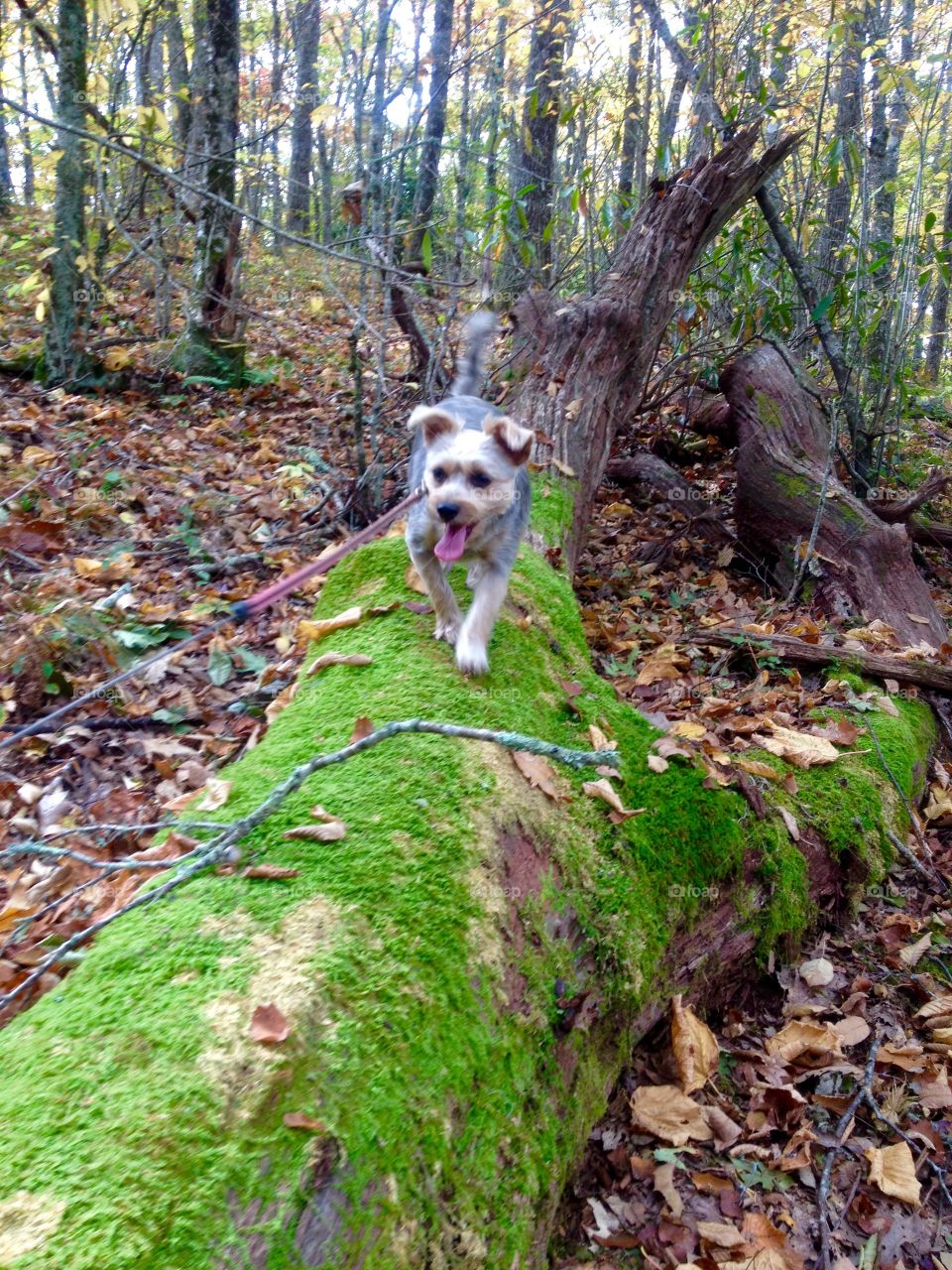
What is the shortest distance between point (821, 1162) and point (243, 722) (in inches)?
126

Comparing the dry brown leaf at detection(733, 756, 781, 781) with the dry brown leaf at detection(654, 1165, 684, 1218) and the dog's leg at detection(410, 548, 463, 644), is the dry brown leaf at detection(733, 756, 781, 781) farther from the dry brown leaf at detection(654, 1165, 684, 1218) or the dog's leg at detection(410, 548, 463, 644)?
the dry brown leaf at detection(654, 1165, 684, 1218)

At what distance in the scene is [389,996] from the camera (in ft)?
6.54

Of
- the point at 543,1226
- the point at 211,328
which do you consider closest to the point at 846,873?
the point at 543,1226

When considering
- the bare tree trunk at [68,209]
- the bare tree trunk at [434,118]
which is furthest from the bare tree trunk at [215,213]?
the bare tree trunk at [434,118]

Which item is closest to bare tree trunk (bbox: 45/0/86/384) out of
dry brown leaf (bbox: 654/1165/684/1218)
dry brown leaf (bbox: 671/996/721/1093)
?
dry brown leaf (bbox: 671/996/721/1093)

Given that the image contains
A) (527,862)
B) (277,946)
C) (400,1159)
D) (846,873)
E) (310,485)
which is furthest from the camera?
(310,485)

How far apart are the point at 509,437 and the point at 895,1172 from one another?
317 centimetres

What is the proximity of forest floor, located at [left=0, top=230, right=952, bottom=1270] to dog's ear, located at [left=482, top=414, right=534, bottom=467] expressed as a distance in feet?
4.87

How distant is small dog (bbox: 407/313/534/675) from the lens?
3754 mm

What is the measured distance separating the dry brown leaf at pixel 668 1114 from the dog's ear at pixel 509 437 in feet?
8.74

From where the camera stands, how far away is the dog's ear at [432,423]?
4070 mm

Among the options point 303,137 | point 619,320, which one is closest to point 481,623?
point 619,320

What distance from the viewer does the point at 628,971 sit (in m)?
2.91

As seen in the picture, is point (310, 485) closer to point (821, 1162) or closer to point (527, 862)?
point (527, 862)
